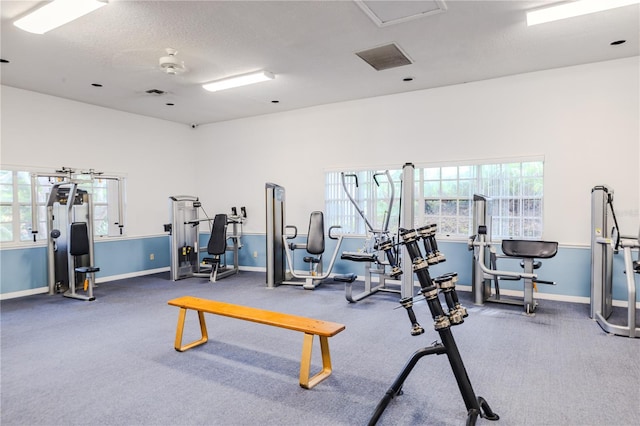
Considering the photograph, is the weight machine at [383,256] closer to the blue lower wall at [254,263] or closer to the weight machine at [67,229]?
the blue lower wall at [254,263]

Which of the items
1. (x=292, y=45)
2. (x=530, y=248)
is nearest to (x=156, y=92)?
(x=292, y=45)

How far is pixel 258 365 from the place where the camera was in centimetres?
304

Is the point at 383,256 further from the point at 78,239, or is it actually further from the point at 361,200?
the point at 78,239

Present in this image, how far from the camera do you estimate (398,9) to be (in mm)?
3275

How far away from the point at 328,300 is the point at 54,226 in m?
4.29

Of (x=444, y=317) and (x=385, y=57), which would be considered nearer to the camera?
(x=444, y=317)

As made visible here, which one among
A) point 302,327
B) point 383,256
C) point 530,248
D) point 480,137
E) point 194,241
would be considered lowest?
point 302,327

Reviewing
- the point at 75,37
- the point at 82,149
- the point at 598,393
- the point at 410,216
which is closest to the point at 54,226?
the point at 82,149

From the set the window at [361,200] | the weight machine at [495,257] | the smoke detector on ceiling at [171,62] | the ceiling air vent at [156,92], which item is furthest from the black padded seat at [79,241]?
the weight machine at [495,257]

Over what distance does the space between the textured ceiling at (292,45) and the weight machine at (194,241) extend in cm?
212

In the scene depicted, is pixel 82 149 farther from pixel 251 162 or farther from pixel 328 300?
pixel 328 300

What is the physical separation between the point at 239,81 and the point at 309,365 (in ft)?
12.7

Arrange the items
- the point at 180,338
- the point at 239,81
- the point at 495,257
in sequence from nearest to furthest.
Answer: the point at 180,338 < the point at 495,257 < the point at 239,81

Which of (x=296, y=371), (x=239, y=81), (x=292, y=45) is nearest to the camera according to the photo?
(x=296, y=371)
